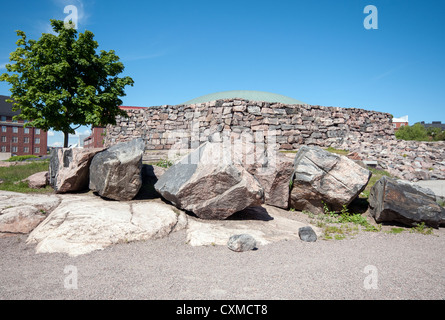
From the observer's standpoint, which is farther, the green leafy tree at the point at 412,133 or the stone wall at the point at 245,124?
the green leafy tree at the point at 412,133

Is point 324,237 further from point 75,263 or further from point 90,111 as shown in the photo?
point 90,111

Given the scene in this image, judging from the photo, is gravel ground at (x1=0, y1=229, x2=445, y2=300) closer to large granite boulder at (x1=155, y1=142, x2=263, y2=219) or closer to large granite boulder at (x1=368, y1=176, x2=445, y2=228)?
large granite boulder at (x1=155, y1=142, x2=263, y2=219)

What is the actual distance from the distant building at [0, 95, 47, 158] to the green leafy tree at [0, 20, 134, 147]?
201 feet

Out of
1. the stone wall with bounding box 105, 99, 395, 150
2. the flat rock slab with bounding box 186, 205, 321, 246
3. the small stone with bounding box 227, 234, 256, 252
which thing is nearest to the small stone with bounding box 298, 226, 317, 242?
the flat rock slab with bounding box 186, 205, 321, 246

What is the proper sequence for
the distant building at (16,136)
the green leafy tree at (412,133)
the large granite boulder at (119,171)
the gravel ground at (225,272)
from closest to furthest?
the gravel ground at (225,272) → the large granite boulder at (119,171) → the green leafy tree at (412,133) → the distant building at (16,136)

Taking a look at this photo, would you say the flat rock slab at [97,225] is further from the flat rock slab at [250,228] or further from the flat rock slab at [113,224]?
the flat rock slab at [250,228]

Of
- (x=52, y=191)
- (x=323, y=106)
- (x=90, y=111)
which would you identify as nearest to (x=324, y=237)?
(x=52, y=191)

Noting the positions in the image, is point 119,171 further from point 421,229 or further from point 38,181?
point 421,229

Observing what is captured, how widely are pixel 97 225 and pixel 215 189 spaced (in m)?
2.44

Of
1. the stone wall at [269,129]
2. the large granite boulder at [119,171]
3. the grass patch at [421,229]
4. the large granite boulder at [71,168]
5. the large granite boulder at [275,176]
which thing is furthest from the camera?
the stone wall at [269,129]

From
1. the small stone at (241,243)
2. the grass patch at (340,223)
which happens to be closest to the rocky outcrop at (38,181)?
the small stone at (241,243)

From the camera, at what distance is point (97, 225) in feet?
17.0

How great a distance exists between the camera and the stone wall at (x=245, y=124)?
16266 mm

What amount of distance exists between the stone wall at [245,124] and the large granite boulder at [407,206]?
9.82 meters
